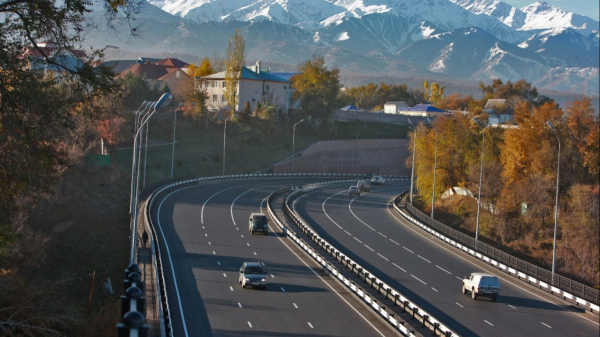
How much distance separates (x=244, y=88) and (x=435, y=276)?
79277mm

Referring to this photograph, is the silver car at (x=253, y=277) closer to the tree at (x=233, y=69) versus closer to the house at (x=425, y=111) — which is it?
the tree at (x=233, y=69)

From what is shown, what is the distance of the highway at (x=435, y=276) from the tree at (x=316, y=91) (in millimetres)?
55898

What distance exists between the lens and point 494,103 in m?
156

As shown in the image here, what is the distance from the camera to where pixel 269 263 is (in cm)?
3741

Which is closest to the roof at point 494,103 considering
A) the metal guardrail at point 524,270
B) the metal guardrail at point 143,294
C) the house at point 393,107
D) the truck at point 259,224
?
the house at point 393,107

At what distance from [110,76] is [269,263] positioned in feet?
76.1

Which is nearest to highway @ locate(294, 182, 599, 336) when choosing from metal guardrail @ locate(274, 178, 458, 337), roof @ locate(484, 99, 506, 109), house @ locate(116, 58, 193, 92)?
metal guardrail @ locate(274, 178, 458, 337)

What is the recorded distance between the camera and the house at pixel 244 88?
112 metres

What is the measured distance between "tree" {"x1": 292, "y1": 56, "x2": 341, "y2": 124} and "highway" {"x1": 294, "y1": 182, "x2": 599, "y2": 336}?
5590 cm

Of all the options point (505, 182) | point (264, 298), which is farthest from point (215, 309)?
point (505, 182)

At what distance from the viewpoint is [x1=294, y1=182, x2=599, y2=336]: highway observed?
2708cm

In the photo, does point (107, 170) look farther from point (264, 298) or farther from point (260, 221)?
point (264, 298)

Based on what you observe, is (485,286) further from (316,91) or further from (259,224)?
(316,91)

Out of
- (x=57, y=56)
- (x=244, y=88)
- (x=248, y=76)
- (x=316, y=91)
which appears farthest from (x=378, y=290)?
(x=316, y=91)
